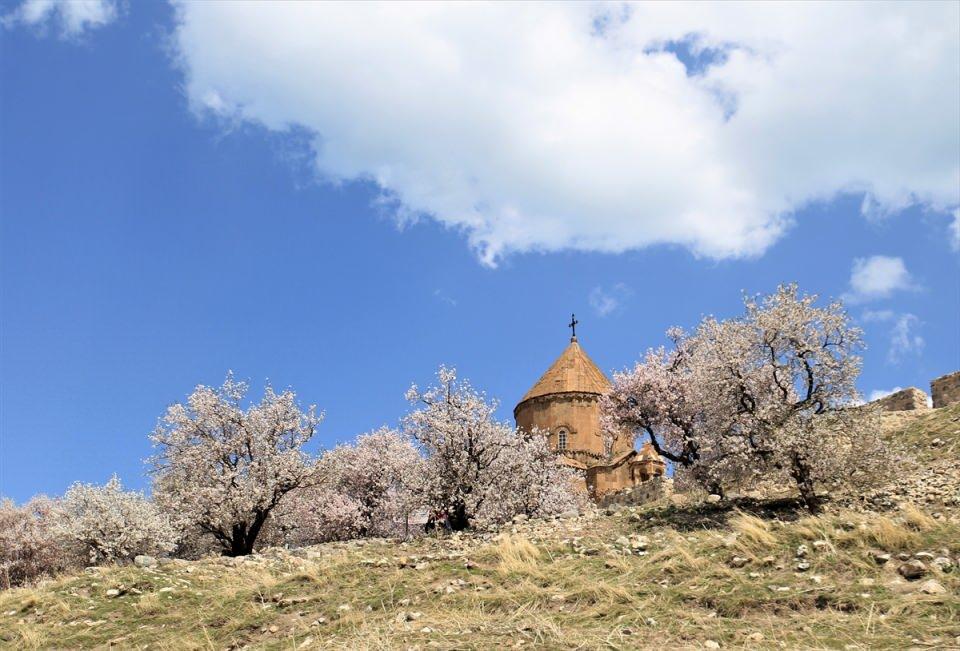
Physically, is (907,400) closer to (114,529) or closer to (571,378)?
(571,378)

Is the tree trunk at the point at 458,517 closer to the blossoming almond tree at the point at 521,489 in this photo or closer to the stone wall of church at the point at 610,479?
the blossoming almond tree at the point at 521,489

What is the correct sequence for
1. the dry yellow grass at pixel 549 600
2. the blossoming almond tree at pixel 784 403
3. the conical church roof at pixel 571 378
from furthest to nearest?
1. the conical church roof at pixel 571 378
2. the blossoming almond tree at pixel 784 403
3. the dry yellow grass at pixel 549 600

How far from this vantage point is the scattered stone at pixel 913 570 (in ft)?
35.4

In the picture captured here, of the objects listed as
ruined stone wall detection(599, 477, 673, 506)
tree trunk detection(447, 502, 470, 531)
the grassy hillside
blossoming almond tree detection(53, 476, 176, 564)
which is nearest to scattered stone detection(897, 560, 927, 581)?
the grassy hillside

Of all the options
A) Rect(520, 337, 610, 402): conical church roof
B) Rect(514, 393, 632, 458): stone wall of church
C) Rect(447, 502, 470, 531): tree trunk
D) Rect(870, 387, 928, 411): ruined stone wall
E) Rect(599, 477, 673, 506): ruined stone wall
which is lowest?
Rect(447, 502, 470, 531): tree trunk

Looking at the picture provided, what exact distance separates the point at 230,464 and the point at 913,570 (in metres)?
23.8

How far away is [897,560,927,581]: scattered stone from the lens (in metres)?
10.8

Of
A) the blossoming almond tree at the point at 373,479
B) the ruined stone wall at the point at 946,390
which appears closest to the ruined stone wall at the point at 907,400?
the ruined stone wall at the point at 946,390

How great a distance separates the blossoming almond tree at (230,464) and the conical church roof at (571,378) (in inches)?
989

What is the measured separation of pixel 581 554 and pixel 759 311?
32.6ft

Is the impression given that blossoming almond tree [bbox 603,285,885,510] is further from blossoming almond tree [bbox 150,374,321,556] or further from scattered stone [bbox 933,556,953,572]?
blossoming almond tree [bbox 150,374,321,556]

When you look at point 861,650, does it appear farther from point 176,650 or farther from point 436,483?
point 436,483

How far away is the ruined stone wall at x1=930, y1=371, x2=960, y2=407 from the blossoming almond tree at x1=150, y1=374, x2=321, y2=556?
2473 cm

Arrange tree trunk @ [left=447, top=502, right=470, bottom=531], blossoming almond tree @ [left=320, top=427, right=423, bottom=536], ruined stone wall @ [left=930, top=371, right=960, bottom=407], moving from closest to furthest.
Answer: tree trunk @ [left=447, top=502, right=470, bottom=531], ruined stone wall @ [left=930, top=371, right=960, bottom=407], blossoming almond tree @ [left=320, top=427, right=423, bottom=536]
